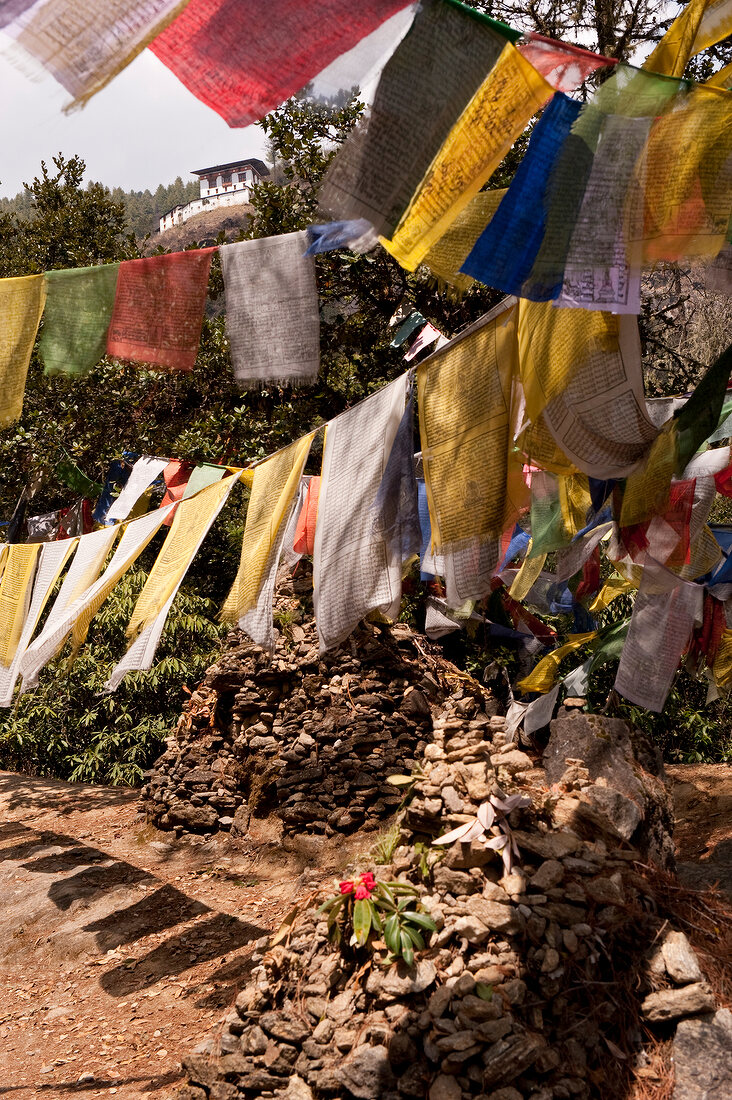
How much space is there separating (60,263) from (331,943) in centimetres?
1043

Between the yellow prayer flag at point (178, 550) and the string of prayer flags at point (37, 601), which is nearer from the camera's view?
the yellow prayer flag at point (178, 550)

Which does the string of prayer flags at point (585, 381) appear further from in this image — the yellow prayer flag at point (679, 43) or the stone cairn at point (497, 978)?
the stone cairn at point (497, 978)

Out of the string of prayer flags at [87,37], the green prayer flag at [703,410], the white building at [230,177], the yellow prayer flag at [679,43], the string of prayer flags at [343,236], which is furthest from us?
the white building at [230,177]

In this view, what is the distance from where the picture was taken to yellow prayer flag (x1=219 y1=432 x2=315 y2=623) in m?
3.62

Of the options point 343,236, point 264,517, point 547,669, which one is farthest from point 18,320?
point 547,669

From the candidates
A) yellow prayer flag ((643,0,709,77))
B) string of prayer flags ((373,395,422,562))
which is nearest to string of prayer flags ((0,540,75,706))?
string of prayer flags ((373,395,422,562))

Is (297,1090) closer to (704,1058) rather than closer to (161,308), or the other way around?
(704,1058)

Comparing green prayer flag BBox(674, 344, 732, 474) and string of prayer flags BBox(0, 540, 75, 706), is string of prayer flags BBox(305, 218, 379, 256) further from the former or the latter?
string of prayer flags BBox(0, 540, 75, 706)

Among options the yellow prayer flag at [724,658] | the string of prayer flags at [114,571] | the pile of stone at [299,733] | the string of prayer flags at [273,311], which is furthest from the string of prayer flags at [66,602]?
the yellow prayer flag at [724,658]

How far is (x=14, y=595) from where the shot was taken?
520cm

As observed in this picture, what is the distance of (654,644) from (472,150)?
9.29 feet

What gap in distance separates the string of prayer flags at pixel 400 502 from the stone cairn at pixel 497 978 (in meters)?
1.72

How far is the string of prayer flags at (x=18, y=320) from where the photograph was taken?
3.62 metres

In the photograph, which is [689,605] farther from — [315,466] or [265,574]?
[315,466]
